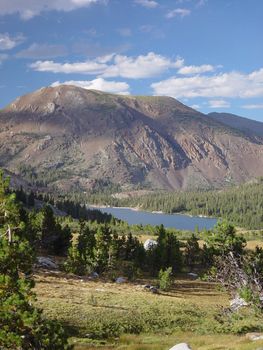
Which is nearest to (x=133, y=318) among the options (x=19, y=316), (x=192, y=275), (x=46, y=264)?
(x=19, y=316)

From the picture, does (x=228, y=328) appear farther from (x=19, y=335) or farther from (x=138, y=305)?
(x=19, y=335)

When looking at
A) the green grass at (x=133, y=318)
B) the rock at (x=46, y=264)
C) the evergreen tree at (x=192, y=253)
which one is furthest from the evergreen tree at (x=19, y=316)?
the evergreen tree at (x=192, y=253)

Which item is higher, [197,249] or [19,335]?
[19,335]

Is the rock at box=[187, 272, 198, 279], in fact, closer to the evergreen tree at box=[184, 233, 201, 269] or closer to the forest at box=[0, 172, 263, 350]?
the forest at box=[0, 172, 263, 350]

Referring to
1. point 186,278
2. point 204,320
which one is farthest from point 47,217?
point 204,320

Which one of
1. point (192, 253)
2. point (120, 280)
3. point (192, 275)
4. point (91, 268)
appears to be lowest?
point (192, 275)

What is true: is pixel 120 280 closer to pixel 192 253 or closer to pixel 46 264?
pixel 46 264

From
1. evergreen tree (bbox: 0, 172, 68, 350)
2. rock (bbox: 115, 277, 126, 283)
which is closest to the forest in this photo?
evergreen tree (bbox: 0, 172, 68, 350)

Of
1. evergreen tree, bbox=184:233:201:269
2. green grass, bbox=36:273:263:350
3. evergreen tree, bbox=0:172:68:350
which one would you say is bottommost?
evergreen tree, bbox=184:233:201:269

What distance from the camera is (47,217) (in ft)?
384

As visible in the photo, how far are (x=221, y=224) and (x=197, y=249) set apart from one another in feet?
249

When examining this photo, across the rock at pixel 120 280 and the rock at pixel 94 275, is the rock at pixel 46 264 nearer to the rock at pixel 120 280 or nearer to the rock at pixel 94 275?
the rock at pixel 94 275

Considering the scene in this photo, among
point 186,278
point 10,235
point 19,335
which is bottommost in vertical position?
point 186,278

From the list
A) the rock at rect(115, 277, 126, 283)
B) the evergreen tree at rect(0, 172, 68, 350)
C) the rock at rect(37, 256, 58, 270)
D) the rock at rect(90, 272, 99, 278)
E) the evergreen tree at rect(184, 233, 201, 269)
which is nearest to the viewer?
the evergreen tree at rect(0, 172, 68, 350)
